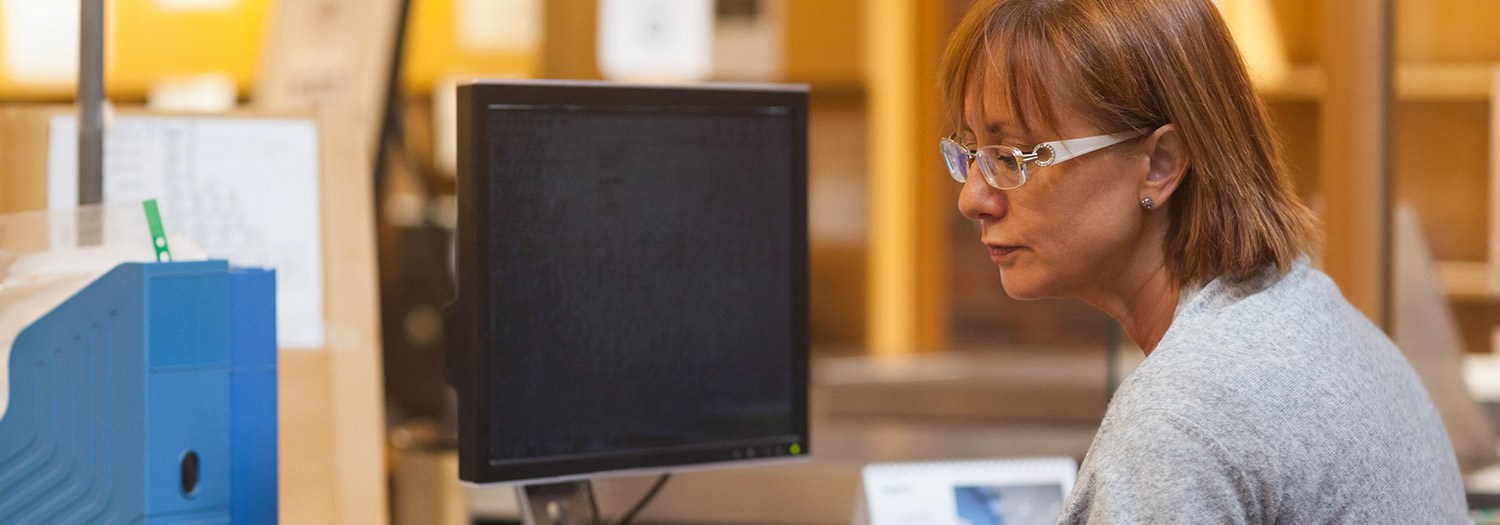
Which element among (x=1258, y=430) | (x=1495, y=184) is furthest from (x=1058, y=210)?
(x=1495, y=184)

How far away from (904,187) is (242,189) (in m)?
3.07

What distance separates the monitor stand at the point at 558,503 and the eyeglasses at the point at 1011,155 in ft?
1.74

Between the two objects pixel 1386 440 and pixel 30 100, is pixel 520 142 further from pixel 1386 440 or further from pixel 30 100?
pixel 30 100

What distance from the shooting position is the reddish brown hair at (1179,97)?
1.18 metres

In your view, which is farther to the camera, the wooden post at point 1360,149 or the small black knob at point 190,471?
the wooden post at point 1360,149

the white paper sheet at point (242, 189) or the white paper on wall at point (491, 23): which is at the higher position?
the white paper on wall at point (491, 23)

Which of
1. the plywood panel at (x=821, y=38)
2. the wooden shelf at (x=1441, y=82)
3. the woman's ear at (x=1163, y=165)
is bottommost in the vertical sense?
the woman's ear at (x=1163, y=165)

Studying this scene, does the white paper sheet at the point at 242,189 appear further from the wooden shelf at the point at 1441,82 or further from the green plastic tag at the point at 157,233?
the wooden shelf at the point at 1441,82

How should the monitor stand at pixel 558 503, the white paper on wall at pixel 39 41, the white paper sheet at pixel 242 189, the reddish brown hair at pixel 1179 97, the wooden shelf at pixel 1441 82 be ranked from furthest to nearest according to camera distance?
the white paper on wall at pixel 39 41
the wooden shelf at pixel 1441 82
the white paper sheet at pixel 242 189
the monitor stand at pixel 558 503
the reddish brown hair at pixel 1179 97

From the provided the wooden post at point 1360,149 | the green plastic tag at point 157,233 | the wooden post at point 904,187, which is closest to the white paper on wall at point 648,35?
the wooden post at point 904,187

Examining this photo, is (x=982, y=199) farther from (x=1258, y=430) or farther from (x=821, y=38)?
(x=821, y=38)

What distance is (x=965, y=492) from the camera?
1710mm

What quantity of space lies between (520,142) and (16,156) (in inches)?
34.6

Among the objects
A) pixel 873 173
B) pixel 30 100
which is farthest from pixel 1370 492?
pixel 30 100
